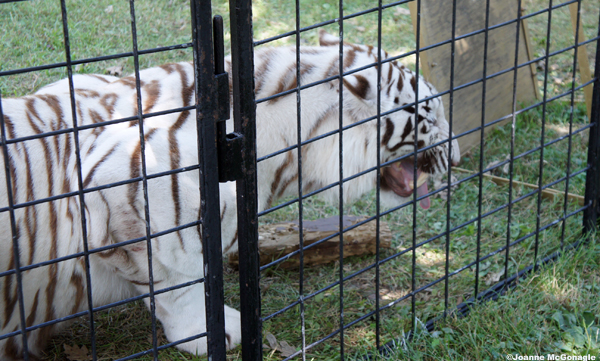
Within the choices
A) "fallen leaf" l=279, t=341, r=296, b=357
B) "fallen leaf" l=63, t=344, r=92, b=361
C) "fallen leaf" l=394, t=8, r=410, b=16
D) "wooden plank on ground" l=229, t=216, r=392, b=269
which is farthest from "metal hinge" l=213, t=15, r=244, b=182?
"fallen leaf" l=394, t=8, r=410, b=16

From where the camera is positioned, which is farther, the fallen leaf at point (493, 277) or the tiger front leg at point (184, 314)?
the fallen leaf at point (493, 277)

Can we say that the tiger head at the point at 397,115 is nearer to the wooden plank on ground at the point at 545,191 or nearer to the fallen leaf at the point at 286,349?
the fallen leaf at the point at 286,349

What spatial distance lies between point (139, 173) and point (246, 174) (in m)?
0.58

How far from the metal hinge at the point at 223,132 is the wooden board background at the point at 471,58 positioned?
2.25 meters

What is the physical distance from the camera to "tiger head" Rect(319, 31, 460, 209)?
2.56 meters

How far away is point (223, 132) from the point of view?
67.7 inches

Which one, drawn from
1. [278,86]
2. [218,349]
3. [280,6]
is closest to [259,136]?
[278,86]

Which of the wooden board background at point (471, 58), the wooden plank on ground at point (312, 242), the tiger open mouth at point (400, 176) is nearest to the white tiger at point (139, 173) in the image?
the tiger open mouth at point (400, 176)

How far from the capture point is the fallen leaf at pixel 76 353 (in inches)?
97.5

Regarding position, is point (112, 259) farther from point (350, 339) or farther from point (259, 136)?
point (350, 339)

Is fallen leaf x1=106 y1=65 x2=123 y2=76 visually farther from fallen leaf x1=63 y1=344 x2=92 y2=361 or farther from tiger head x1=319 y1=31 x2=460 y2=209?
fallen leaf x1=63 y1=344 x2=92 y2=361

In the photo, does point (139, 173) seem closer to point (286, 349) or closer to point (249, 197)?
point (249, 197)

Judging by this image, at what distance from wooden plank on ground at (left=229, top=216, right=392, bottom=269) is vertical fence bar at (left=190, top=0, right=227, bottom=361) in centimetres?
120

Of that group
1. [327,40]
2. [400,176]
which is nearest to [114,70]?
[327,40]
